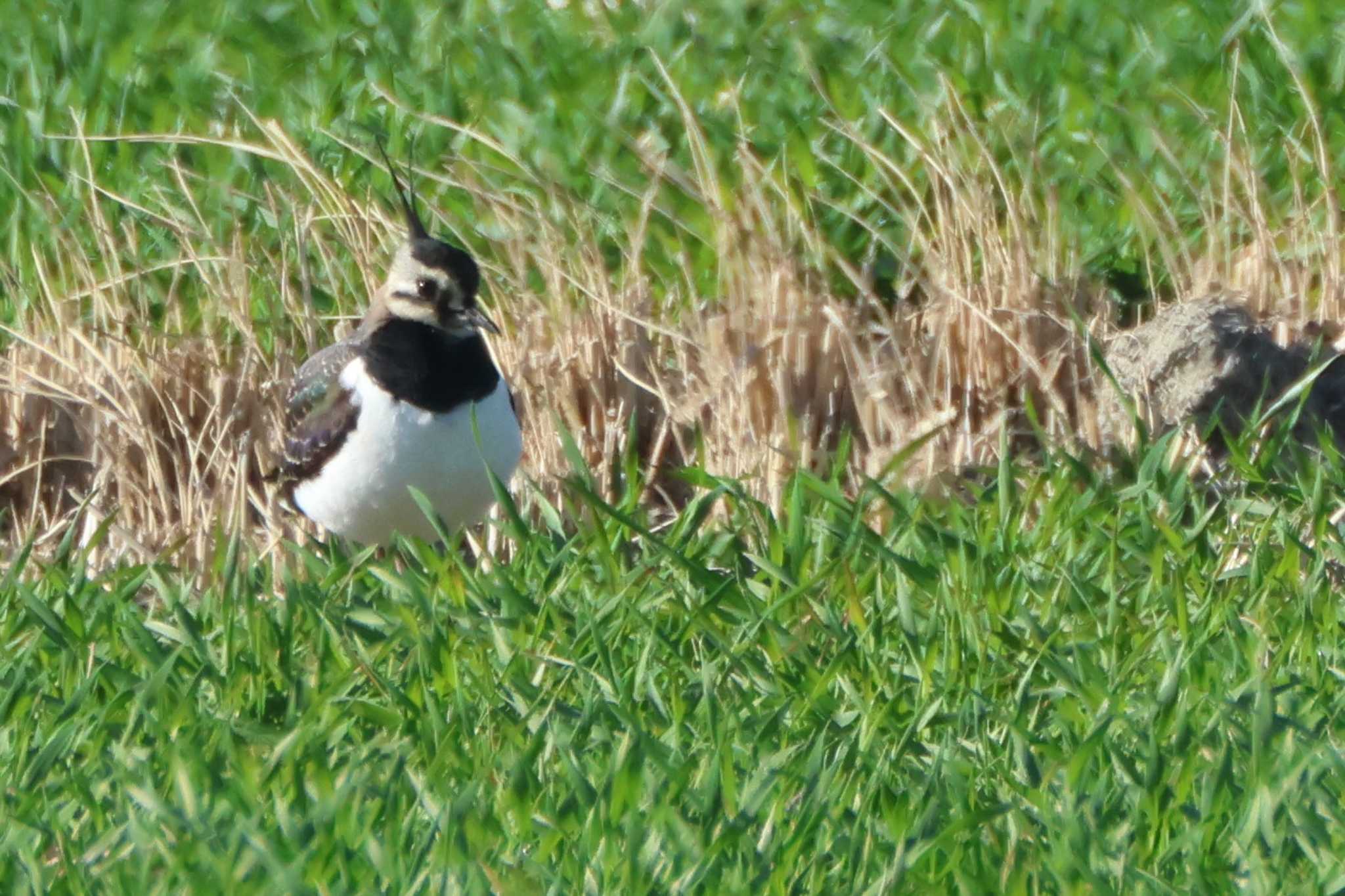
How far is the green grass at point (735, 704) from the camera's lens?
3291 mm

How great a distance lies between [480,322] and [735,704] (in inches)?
73.1

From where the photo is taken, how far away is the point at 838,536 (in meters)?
4.69

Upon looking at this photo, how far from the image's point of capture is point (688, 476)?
4.95 meters

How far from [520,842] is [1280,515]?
2066 mm

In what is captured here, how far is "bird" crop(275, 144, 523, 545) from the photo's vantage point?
210 inches

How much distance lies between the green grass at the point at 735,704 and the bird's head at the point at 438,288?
2.41ft

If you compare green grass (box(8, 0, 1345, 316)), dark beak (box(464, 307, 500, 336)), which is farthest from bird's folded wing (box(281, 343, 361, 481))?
green grass (box(8, 0, 1345, 316))

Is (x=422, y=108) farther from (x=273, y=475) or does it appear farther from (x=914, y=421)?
(x=914, y=421)

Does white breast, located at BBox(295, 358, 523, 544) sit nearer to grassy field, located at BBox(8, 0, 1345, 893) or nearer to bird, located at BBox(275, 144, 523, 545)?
bird, located at BBox(275, 144, 523, 545)

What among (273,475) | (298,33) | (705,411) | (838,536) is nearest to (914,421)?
(705,411)

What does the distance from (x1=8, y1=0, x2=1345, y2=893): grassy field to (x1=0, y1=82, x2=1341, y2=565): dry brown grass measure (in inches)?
0.7

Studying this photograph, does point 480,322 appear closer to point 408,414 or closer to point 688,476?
point 408,414

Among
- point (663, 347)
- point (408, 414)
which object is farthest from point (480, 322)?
point (663, 347)

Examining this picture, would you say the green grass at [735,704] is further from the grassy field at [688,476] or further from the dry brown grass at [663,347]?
the dry brown grass at [663,347]
